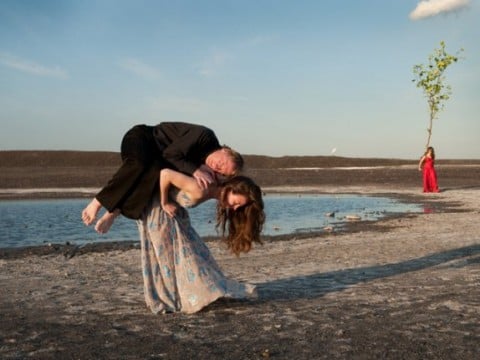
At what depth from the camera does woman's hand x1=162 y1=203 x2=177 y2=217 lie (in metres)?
5.70

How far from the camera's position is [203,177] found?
5.39 metres

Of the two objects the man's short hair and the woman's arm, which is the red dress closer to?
the man's short hair

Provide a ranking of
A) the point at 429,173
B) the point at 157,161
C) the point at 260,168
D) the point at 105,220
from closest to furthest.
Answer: the point at 157,161
the point at 105,220
the point at 429,173
the point at 260,168

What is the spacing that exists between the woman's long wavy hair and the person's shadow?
0.90 meters

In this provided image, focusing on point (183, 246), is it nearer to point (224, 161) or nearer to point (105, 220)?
point (105, 220)

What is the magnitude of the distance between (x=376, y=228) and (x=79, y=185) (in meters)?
19.9

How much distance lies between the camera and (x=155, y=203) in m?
5.81

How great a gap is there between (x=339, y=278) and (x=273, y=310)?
6.40ft

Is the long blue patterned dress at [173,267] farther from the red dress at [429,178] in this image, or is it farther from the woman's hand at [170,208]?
the red dress at [429,178]

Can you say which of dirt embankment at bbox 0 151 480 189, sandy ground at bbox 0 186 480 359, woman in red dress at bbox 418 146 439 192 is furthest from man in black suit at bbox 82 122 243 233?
dirt embankment at bbox 0 151 480 189

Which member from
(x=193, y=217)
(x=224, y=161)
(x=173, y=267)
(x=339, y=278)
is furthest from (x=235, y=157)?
(x=193, y=217)

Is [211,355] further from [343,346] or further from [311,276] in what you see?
[311,276]

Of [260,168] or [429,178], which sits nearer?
[429,178]

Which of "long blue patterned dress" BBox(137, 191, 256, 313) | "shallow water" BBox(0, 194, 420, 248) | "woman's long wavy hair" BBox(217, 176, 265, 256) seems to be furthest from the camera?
"shallow water" BBox(0, 194, 420, 248)
